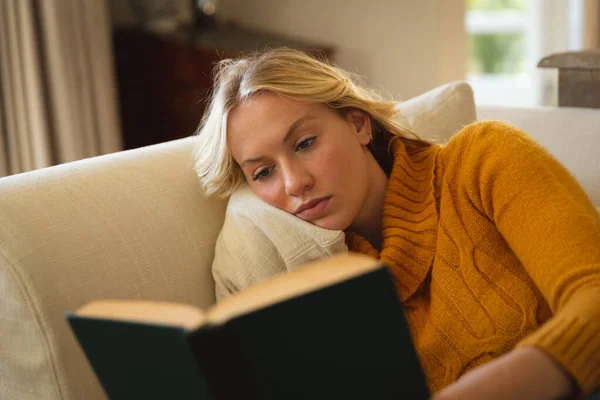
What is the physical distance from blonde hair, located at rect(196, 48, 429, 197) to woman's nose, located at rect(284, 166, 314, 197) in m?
0.13

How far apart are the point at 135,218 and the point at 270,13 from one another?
2763 mm

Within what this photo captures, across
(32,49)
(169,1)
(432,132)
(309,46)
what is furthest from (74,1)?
(432,132)

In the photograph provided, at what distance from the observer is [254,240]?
134cm

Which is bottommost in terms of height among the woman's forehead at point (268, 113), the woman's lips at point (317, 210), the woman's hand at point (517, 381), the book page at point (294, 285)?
the woman's hand at point (517, 381)

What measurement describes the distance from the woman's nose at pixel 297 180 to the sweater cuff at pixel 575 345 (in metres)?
0.49

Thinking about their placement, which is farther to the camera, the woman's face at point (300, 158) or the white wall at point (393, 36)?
the white wall at point (393, 36)

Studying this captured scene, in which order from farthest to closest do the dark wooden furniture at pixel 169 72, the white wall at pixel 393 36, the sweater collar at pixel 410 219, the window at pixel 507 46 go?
1. the window at pixel 507 46
2. the white wall at pixel 393 36
3. the dark wooden furniture at pixel 169 72
4. the sweater collar at pixel 410 219

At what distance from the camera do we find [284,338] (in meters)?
0.76

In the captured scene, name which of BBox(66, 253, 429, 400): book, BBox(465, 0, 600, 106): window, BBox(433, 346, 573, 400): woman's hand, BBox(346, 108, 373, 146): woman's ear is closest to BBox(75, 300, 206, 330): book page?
BBox(66, 253, 429, 400): book

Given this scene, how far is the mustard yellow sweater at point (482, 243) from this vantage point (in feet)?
3.61

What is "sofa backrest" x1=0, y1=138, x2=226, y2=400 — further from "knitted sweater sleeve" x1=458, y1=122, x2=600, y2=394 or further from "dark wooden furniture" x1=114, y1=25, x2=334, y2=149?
"dark wooden furniture" x1=114, y1=25, x2=334, y2=149

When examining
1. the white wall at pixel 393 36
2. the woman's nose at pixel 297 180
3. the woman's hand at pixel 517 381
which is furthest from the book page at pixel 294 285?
the white wall at pixel 393 36

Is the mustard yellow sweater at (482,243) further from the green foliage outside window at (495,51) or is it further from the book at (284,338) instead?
the green foliage outside window at (495,51)

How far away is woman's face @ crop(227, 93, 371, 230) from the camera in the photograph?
1.33 m
